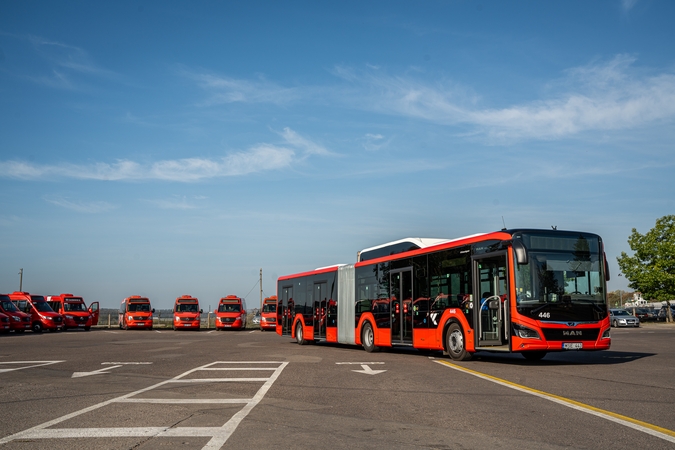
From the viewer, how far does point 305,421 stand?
7.70m

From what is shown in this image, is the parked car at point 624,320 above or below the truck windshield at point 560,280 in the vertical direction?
below

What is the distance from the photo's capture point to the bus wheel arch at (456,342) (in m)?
16.6

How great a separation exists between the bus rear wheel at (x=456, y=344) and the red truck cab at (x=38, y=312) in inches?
1321

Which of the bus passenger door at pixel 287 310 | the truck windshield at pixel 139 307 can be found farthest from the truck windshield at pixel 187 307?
the bus passenger door at pixel 287 310

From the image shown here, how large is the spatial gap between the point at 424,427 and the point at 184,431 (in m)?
2.54

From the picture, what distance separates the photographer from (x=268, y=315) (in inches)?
1802

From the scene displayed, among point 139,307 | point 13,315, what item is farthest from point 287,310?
point 139,307

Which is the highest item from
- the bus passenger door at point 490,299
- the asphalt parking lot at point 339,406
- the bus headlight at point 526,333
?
the bus passenger door at point 490,299

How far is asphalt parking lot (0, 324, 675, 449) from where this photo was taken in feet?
21.7

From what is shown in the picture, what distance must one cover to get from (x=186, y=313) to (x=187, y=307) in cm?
49

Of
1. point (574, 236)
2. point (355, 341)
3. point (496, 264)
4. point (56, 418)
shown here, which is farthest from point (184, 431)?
point (355, 341)

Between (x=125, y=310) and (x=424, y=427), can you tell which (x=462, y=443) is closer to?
(x=424, y=427)

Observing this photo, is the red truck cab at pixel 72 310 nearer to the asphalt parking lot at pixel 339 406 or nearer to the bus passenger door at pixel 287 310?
the bus passenger door at pixel 287 310

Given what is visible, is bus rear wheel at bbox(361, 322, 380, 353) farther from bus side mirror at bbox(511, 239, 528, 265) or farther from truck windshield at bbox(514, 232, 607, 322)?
bus side mirror at bbox(511, 239, 528, 265)
